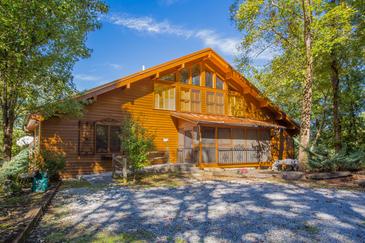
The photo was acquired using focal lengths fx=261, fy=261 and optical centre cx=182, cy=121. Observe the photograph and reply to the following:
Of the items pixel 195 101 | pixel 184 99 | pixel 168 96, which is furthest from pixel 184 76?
pixel 168 96

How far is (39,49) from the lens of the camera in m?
6.93

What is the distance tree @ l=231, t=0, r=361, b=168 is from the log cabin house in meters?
2.88

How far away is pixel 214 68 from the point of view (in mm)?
17031

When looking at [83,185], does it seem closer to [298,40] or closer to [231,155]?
[231,155]

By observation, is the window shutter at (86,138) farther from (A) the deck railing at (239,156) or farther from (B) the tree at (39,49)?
(A) the deck railing at (239,156)

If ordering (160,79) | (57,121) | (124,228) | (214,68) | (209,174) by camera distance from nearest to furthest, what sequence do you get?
(124,228) < (57,121) < (209,174) < (160,79) < (214,68)

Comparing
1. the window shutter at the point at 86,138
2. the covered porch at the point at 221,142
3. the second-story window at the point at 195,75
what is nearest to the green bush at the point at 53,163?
the window shutter at the point at 86,138

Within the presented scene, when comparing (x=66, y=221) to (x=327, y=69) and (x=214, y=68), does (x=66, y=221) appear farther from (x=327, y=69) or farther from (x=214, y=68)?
(x=327, y=69)

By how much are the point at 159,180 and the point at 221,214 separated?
18.1ft

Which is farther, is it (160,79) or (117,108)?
(160,79)

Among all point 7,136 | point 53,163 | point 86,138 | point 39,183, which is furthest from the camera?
point 86,138

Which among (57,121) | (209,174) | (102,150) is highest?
(57,121)

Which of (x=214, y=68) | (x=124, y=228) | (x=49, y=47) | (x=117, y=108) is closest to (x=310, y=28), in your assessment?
(x=214, y=68)

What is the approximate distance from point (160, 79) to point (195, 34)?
31.6 feet
